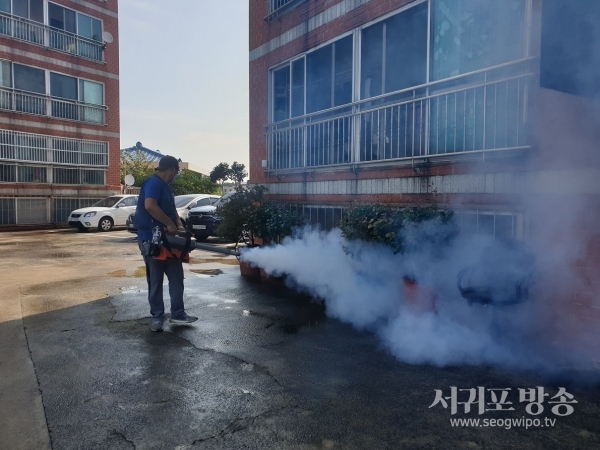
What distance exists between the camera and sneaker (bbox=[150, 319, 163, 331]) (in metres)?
4.94

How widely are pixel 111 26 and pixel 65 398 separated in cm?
2366

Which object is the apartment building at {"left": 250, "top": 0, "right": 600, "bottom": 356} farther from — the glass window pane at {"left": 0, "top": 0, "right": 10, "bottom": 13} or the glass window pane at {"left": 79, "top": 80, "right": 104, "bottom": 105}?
the glass window pane at {"left": 79, "top": 80, "right": 104, "bottom": 105}

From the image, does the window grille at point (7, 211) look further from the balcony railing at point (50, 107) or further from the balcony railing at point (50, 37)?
the balcony railing at point (50, 37)

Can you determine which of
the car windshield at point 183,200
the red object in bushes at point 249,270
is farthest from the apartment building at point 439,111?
the car windshield at point 183,200

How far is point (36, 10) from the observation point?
19.9 metres

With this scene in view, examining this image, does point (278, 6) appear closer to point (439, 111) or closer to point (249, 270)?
point (439, 111)

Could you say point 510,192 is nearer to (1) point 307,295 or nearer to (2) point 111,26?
(1) point 307,295

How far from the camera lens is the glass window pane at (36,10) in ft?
64.7

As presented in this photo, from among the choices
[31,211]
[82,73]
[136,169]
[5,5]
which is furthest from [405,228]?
[136,169]

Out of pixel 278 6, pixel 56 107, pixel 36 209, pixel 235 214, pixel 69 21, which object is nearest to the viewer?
pixel 235 214

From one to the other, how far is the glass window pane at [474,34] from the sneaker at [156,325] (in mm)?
4467

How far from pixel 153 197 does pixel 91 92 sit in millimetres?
20140

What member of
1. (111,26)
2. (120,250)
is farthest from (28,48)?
(120,250)

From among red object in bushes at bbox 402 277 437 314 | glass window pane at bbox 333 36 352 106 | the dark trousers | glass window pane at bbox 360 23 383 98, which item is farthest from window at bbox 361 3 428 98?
the dark trousers
